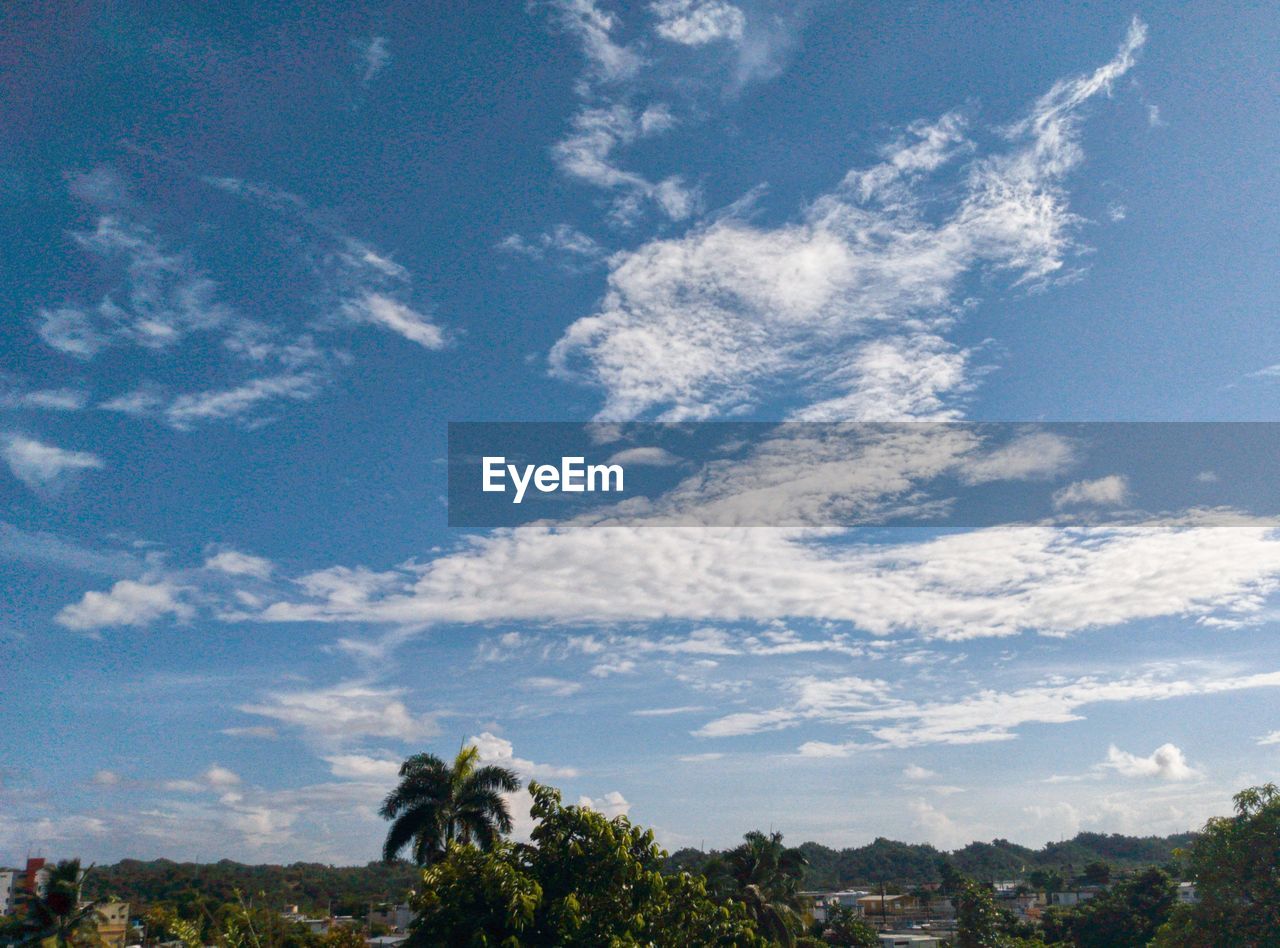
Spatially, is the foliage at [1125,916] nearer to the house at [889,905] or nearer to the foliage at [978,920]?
the foliage at [978,920]

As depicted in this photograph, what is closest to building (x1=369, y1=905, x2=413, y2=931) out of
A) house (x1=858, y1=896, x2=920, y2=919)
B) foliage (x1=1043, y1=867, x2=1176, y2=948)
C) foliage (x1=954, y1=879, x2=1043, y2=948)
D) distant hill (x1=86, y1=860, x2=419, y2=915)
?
distant hill (x1=86, y1=860, x2=419, y2=915)

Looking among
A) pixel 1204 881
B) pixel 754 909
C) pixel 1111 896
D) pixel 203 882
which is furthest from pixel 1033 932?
pixel 203 882

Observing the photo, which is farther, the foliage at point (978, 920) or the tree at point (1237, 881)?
the foliage at point (978, 920)

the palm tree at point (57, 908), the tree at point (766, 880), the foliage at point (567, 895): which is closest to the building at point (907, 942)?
the tree at point (766, 880)

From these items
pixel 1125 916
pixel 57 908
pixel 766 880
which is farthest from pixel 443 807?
pixel 1125 916

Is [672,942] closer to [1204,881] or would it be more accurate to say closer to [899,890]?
[1204,881]

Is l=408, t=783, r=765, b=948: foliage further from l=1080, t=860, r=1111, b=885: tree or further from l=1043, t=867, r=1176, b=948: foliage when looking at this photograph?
l=1080, t=860, r=1111, b=885: tree
